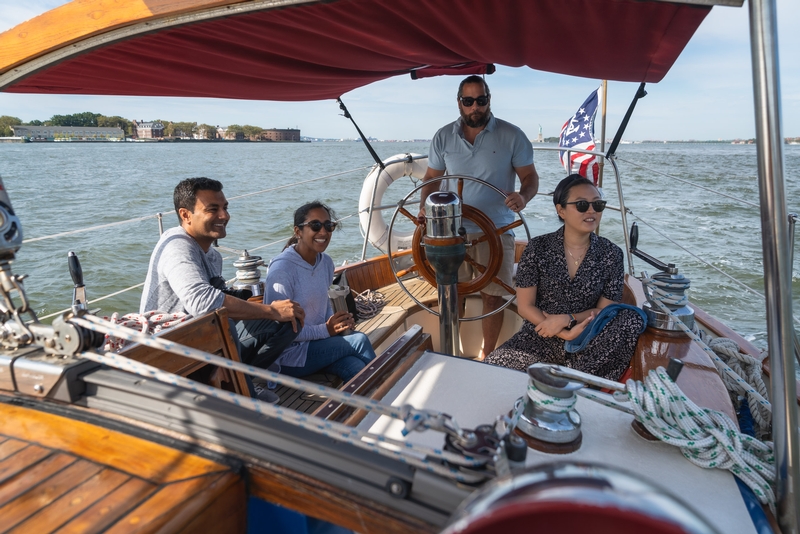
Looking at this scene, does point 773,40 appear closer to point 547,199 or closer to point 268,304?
point 268,304

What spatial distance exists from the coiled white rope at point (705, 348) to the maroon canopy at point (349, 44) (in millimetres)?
844

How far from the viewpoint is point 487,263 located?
2.52m

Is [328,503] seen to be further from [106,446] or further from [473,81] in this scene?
[473,81]

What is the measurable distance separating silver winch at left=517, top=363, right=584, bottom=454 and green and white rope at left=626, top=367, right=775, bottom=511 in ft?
0.45

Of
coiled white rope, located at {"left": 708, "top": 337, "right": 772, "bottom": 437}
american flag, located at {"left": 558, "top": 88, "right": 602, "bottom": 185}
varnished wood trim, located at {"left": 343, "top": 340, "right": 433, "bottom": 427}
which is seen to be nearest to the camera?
varnished wood trim, located at {"left": 343, "top": 340, "right": 433, "bottom": 427}

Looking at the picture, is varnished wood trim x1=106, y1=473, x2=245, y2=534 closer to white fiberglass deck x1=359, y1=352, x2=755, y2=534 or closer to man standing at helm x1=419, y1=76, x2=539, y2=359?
white fiberglass deck x1=359, y1=352, x2=755, y2=534

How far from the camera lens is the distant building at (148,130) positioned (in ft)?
192

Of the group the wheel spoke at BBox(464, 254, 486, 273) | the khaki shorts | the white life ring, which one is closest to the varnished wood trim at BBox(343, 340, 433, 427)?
the wheel spoke at BBox(464, 254, 486, 273)

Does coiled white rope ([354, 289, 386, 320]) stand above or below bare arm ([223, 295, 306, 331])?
below

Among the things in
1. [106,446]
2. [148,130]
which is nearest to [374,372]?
[106,446]

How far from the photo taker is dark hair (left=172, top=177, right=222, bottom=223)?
2010mm

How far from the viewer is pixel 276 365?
2.10 meters

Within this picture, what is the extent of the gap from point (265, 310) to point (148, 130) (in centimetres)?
6731

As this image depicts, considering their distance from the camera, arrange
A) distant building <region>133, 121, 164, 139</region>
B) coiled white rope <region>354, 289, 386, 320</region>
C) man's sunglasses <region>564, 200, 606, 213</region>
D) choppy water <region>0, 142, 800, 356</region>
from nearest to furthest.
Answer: man's sunglasses <region>564, 200, 606, 213</region> → coiled white rope <region>354, 289, 386, 320</region> → choppy water <region>0, 142, 800, 356</region> → distant building <region>133, 121, 164, 139</region>
